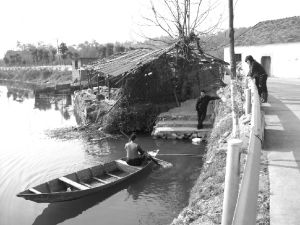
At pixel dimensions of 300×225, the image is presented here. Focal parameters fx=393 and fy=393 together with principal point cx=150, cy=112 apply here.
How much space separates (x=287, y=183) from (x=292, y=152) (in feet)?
6.50

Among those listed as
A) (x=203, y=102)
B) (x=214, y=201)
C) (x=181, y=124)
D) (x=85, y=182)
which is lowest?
(x=85, y=182)

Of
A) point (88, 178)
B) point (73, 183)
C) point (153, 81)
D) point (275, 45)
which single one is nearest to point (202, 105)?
point (153, 81)

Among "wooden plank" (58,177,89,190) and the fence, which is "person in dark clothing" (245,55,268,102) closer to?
"wooden plank" (58,177,89,190)

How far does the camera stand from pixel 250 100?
10.4 meters

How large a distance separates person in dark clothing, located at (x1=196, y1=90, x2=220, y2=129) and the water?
154cm

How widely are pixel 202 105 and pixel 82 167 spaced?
6726mm

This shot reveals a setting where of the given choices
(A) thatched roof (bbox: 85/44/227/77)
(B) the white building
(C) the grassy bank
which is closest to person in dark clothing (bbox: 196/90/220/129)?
(A) thatched roof (bbox: 85/44/227/77)

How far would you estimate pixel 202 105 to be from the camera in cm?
1944

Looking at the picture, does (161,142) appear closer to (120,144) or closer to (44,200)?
(120,144)

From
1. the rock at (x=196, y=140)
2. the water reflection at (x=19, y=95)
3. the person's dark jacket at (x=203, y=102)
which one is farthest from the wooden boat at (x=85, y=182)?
the water reflection at (x=19, y=95)

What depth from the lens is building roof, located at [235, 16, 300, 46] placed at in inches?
1187

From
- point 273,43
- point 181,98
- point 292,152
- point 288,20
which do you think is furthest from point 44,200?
point 288,20

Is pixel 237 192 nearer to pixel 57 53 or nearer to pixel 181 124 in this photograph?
pixel 181 124

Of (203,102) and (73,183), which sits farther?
(203,102)
